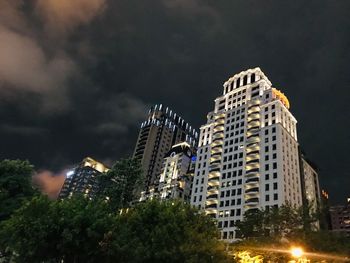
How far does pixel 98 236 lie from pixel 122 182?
2734cm

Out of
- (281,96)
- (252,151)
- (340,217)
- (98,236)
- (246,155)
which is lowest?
(98,236)

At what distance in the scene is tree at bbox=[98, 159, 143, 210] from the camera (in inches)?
1924

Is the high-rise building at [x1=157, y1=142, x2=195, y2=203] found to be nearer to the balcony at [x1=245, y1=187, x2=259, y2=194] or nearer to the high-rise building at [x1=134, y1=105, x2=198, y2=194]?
the high-rise building at [x1=134, y1=105, x2=198, y2=194]

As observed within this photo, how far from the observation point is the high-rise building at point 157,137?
146 m

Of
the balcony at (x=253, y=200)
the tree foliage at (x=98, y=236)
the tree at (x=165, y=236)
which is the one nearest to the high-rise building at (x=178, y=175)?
the balcony at (x=253, y=200)

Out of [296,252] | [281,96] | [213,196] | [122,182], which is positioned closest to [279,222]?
[296,252]

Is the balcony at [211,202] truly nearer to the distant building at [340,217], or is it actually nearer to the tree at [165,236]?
the tree at [165,236]

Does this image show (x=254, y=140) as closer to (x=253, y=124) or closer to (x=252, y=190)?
(x=253, y=124)

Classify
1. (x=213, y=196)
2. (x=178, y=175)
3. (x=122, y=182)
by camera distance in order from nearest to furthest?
Answer: (x=122, y=182) → (x=213, y=196) → (x=178, y=175)

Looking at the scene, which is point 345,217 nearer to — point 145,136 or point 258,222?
point 145,136

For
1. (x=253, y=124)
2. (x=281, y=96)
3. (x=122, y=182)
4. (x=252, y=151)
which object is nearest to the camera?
(x=122, y=182)

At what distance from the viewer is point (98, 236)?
76.3ft

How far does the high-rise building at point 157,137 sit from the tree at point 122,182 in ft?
254

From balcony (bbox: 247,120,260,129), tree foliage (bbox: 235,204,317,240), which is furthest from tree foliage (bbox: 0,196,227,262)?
balcony (bbox: 247,120,260,129)
